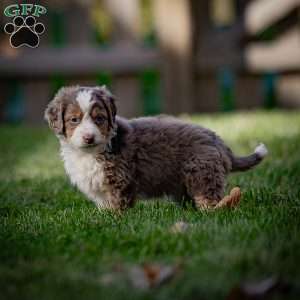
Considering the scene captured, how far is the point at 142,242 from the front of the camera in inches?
146

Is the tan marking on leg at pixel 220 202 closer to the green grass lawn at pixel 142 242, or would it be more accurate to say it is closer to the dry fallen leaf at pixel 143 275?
the green grass lawn at pixel 142 242

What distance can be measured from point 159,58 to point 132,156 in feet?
20.1

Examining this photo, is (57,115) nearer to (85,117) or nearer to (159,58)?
(85,117)

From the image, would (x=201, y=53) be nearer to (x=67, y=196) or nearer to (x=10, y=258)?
(x=67, y=196)

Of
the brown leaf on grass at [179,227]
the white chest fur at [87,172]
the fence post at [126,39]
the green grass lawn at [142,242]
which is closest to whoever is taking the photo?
the green grass lawn at [142,242]

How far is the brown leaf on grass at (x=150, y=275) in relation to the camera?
10.0ft

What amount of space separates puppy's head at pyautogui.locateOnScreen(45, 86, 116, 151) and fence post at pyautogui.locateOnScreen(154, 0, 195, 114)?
5.99 metres

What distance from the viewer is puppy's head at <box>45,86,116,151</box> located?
15.3 feet

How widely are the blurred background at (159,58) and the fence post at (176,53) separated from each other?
15mm

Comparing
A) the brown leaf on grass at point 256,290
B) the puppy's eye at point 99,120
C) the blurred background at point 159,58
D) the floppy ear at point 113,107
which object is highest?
the blurred background at point 159,58

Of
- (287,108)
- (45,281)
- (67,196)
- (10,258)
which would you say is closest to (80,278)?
(45,281)

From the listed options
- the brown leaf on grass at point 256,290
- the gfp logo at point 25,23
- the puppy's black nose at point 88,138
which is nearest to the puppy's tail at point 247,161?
the puppy's black nose at point 88,138

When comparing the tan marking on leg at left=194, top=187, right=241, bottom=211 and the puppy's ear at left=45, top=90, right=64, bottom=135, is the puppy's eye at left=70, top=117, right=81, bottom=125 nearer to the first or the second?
the puppy's ear at left=45, top=90, right=64, bottom=135

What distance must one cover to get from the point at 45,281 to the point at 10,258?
0.47m
